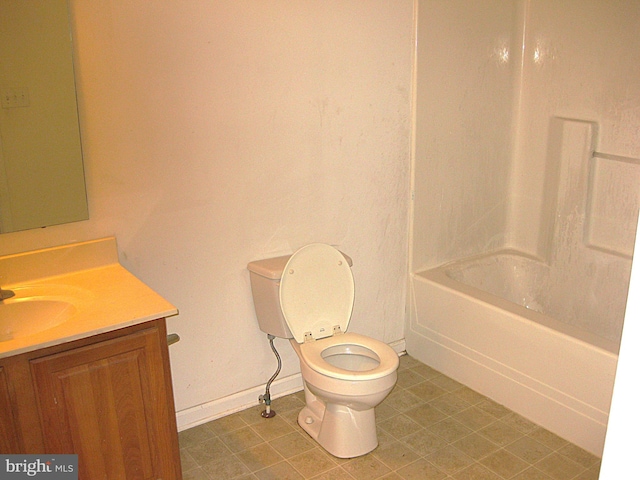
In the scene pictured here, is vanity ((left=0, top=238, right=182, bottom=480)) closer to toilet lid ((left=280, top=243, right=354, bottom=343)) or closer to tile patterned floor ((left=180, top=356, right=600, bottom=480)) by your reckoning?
tile patterned floor ((left=180, top=356, right=600, bottom=480))

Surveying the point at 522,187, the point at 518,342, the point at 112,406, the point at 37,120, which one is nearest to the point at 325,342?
the point at 518,342

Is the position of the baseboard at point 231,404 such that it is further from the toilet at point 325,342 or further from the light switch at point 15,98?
the light switch at point 15,98

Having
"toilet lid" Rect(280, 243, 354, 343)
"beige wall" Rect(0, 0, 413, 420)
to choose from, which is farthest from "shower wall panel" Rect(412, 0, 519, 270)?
"toilet lid" Rect(280, 243, 354, 343)

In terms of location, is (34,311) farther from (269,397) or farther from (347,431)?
(347,431)

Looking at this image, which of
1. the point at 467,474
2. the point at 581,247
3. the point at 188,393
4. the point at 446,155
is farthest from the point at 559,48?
the point at 188,393

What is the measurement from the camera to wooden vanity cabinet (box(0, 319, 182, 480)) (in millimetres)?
1931

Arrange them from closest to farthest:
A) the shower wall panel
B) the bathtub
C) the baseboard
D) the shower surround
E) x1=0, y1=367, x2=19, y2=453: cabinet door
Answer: x1=0, y1=367, x2=19, y2=453: cabinet door
the bathtub
the baseboard
the shower surround
the shower wall panel

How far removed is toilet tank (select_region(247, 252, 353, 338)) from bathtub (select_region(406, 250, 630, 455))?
2.30ft

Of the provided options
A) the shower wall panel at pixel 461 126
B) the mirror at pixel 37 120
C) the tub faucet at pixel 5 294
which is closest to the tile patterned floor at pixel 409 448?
the shower wall panel at pixel 461 126

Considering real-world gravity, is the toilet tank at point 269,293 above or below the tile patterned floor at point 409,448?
above

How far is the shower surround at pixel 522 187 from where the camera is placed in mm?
3100

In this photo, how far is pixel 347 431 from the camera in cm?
274

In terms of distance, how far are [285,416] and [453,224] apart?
4.47 feet

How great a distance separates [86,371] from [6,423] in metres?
0.25
